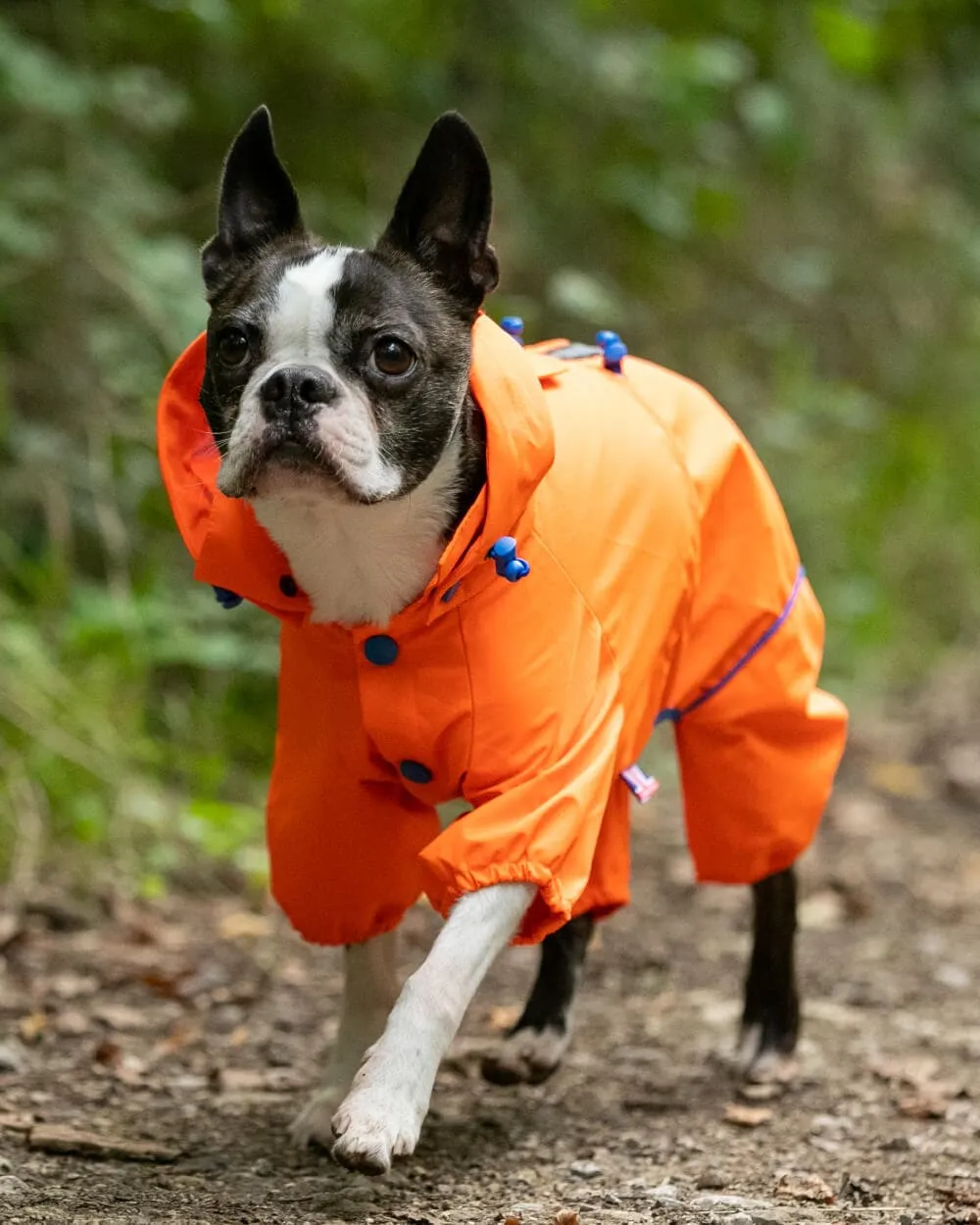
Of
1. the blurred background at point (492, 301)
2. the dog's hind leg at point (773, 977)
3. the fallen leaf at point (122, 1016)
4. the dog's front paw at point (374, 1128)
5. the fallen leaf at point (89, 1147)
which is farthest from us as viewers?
the blurred background at point (492, 301)

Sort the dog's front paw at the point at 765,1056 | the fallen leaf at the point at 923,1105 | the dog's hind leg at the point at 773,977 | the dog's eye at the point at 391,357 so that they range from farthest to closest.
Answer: the dog's hind leg at the point at 773,977 < the dog's front paw at the point at 765,1056 < the fallen leaf at the point at 923,1105 < the dog's eye at the point at 391,357

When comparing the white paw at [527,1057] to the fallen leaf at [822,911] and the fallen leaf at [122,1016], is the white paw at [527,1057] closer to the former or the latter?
the fallen leaf at [122,1016]

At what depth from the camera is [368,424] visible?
3.16m

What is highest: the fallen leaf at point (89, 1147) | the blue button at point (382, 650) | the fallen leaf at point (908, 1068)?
the blue button at point (382, 650)

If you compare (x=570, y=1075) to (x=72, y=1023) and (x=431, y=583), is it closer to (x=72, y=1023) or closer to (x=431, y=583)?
(x=72, y=1023)

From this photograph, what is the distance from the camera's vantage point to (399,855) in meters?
3.55

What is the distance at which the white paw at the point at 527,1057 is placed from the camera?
150 inches

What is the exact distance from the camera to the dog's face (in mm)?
3096

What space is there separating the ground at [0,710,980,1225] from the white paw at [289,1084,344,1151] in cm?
6

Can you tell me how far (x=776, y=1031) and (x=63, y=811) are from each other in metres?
2.32

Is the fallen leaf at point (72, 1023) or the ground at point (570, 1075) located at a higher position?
the ground at point (570, 1075)

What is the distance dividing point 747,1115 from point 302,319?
1.99m

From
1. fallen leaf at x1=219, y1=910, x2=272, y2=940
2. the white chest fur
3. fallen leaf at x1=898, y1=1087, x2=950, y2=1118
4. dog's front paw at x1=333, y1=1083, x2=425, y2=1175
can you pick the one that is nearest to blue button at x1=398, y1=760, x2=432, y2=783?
the white chest fur

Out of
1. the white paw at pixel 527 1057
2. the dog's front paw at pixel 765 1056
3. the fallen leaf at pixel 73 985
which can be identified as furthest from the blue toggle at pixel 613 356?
the fallen leaf at pixel 73 985
